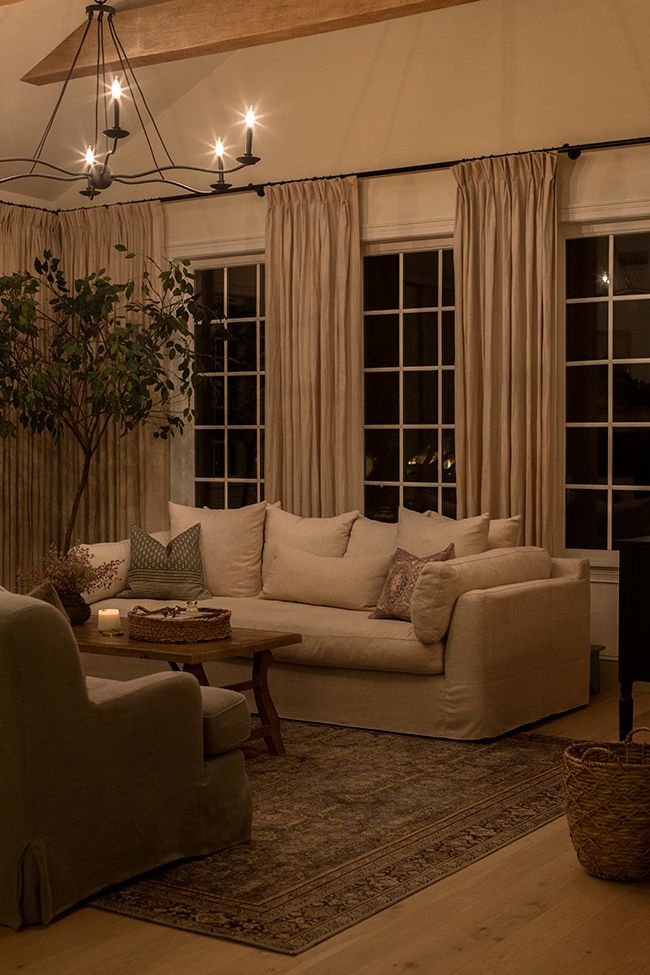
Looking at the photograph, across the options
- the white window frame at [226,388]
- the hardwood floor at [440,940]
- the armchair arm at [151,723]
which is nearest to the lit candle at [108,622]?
the armchair arm at [151,723]

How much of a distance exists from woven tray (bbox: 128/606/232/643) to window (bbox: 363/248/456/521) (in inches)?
86.5

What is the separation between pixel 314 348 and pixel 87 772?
13.5 ft

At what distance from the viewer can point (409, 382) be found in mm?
7086

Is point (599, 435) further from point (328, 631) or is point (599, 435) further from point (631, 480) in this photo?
point (328, 631)

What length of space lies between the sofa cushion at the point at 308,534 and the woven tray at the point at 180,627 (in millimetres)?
1296

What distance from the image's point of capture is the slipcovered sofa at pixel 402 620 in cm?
529

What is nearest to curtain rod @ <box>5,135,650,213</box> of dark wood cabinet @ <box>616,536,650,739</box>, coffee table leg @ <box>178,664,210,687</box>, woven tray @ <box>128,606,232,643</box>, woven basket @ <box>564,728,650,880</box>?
woven tray @ <box>128,606,232,643</box>

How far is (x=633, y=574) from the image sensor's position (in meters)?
5.22

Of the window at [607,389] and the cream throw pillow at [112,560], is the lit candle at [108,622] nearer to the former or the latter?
the cream throw pillow at [112,560]

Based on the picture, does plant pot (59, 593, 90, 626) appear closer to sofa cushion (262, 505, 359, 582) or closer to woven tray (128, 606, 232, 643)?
woven tray (128, 606, 232, 643)

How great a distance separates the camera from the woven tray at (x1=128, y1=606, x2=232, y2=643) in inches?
196

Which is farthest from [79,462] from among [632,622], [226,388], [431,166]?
[632,622]

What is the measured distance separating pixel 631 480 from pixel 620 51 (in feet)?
6.90

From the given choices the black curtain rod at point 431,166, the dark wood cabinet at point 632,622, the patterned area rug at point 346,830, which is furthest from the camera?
the black curtain rod at point 431,166
